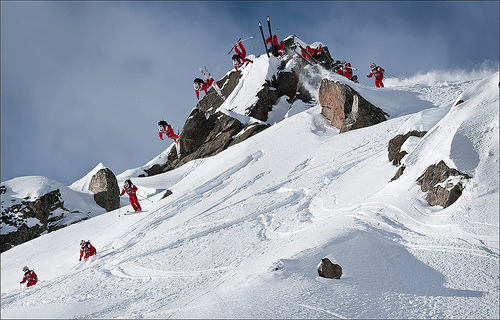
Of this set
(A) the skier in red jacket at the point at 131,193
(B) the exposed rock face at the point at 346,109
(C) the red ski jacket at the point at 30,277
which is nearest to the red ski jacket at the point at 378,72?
(B) the exposed rock face at the point at 346,109

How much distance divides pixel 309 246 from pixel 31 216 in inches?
910

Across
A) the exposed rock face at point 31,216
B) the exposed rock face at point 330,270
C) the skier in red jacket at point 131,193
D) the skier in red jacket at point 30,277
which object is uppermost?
the exposed rock face at point 31,216

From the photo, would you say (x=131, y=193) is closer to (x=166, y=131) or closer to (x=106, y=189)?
(x=166, y=131)

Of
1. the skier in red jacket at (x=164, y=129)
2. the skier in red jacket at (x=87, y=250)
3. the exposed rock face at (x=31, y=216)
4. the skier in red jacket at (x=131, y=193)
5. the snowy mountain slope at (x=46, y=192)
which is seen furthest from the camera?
the snowy mountain slope at (x=46, y=192)

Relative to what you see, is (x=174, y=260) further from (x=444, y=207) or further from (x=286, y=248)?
(x=444, y=207)

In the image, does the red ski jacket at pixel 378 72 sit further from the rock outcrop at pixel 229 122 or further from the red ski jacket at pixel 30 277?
the red ski jacket at pixel 30 277

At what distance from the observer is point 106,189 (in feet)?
89.7

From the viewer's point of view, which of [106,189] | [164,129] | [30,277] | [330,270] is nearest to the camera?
[330,270]

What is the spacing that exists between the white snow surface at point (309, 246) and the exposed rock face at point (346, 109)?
3500mm

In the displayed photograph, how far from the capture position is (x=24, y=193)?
83.0 feet

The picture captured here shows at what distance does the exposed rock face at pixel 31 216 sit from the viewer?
2274 cm

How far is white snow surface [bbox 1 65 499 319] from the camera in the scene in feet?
16.2

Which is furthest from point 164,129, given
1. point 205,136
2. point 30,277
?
point 30,277

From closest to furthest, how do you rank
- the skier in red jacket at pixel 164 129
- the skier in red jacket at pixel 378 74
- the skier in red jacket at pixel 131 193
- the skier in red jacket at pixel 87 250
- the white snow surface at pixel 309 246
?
1. the white snow surface at pixel 309 246
2. the skier in red jacket at pixel 87 250
3. the skier in red jacket at pixel 131 193
4. the skier in red jacket at pixel 164 129
5. the skier in red jacket at pixel 378 74
